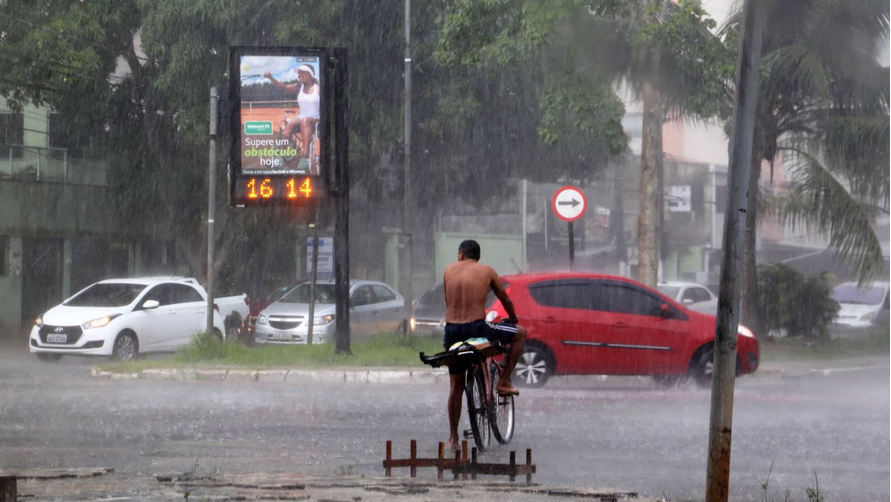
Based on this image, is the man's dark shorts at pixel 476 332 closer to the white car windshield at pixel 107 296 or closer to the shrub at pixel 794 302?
the white car windshield at pixel 107 296

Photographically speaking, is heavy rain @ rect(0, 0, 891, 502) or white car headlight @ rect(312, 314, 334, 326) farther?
white car headlight @ rect(312, 314, 334, 326)

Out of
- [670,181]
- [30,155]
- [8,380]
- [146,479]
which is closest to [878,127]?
[8,380]

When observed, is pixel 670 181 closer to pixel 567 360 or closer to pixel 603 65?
pixel 603 65

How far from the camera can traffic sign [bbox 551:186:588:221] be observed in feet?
58.9

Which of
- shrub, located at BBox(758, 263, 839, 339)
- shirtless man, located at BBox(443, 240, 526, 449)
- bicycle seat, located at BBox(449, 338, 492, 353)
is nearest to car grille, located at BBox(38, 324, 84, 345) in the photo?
shirtless man, located at BBox(443, 240, 526, 449)

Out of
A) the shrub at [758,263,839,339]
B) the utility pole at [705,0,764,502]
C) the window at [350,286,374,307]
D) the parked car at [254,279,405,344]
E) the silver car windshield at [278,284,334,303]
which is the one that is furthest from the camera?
the window at [350,286,374,307]

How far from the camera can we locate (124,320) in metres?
18.5

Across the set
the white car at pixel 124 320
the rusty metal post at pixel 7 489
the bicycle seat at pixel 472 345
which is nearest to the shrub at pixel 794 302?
the white car at pixel 124 320

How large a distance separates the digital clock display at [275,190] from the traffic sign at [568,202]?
3.97m

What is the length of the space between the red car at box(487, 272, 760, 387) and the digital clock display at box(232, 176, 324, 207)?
3.43 meters

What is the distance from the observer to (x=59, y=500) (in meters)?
5.33

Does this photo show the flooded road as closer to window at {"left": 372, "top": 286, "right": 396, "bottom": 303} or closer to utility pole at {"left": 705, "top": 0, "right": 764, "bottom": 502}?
utility pole at {"left": 705, "top": 0, "right": 764, "bottom": 502}

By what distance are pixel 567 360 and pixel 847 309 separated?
1826 cm

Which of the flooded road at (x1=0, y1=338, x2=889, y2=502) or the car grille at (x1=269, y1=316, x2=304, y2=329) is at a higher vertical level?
the flooded road at (x1=0, y1=338, x2=889, y2=502)
